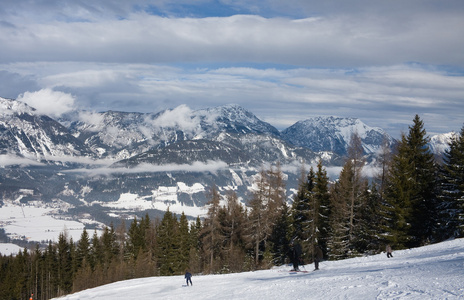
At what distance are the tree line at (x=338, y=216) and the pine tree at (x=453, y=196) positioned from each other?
10 cm

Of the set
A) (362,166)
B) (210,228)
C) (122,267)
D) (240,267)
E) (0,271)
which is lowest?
(0,271)

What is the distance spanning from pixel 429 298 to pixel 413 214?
25019 mm

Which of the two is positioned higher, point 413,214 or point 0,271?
point 413,214

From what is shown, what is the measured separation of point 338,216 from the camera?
147 ft

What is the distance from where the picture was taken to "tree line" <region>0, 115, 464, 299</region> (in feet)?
126

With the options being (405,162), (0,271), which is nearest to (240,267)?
(405,162)

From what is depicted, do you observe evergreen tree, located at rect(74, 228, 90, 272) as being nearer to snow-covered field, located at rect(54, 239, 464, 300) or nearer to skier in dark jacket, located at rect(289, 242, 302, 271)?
snow-covered field, located at rect(54, 239, 464, 300)

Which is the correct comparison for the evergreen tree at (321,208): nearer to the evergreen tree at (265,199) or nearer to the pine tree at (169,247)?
the evergreen tree at (265,199)

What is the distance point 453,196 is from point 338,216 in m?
12.1

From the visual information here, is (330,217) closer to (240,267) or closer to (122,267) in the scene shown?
(240,267)

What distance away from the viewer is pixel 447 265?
2261cm

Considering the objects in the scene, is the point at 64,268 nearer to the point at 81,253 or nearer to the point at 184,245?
the point at 81,253

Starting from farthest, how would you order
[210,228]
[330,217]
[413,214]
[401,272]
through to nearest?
[210,228] < [330,217] < [413,214] < [401,272]

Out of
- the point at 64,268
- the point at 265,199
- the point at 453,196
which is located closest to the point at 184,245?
the point at 265,199
